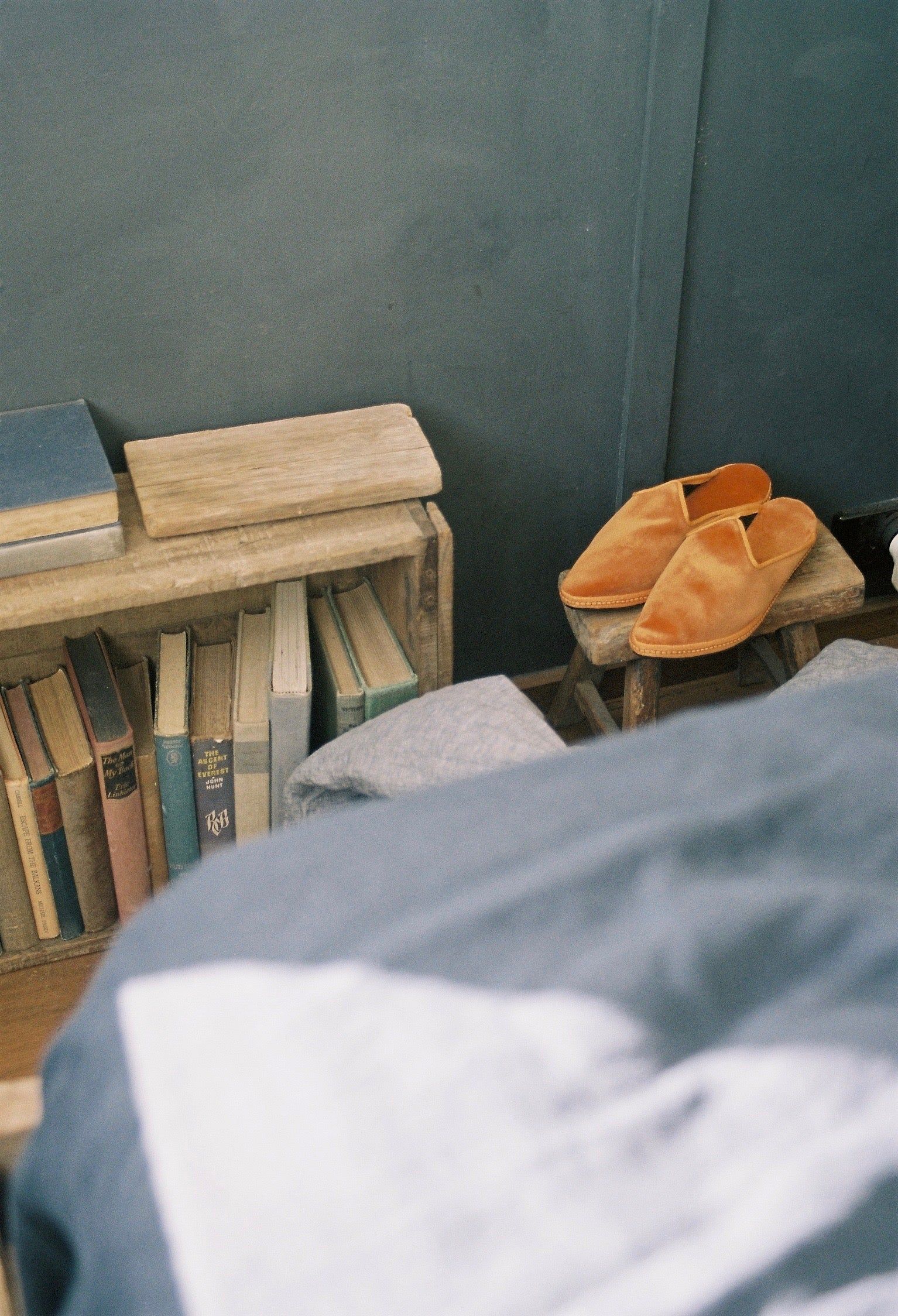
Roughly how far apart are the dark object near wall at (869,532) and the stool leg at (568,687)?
1.83ft

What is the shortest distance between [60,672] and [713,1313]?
132 centimetres

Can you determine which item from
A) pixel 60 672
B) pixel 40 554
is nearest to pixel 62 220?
pixel 40 554

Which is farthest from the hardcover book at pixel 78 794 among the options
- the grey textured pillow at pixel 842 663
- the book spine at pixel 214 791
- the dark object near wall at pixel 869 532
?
the dark object near wall at pixel 869 532

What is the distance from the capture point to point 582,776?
35.9 inches

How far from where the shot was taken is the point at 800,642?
187cm

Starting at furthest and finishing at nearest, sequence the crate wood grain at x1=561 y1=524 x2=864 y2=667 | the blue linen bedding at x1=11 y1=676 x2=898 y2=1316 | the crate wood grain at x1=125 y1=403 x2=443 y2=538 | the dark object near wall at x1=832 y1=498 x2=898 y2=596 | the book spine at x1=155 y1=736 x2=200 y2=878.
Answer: the dark object near wall at x1=832 y1=498 x2=898 y2=596, the crate wood grain at x1=561 y1=524 x2=864 y2=667, the book spine at x1=155 y1=736 x2=200 y2=878, the crate wood grain at x1=125 y1=403 x2=443 y2=538, the blue linen bedding at x1=11 y1=676 x2=898 y2=1316

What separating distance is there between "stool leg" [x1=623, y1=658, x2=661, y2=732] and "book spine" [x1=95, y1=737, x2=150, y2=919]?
724mm

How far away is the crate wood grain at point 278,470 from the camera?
1515 millimetres

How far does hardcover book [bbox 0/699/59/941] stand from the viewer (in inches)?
62.4

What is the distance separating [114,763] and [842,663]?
1020mm

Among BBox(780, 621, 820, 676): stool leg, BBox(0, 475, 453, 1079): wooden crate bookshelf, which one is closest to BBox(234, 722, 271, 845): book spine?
BBox(0, 475, 453, 1079): wooden crate bookshelf

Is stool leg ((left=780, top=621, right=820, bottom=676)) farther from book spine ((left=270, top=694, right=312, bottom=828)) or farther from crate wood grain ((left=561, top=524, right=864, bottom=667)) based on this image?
book spine ((left=270, top=694, right=312, bottom=828))

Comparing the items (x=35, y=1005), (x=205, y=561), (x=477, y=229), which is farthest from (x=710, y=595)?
(x=35, y=1005)

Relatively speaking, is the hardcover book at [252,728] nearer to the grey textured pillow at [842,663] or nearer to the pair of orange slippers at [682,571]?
the pair of orange slippers at [682,571]
